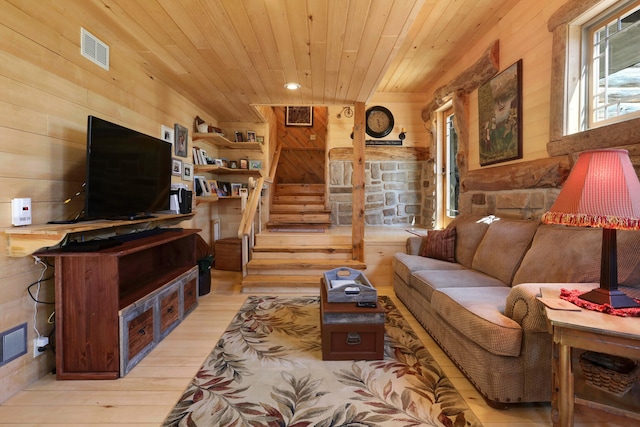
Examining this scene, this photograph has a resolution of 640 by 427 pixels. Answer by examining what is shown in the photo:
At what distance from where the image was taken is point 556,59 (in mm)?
2344

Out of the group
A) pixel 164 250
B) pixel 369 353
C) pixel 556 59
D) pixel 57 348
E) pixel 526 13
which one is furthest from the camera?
pixel 164 250

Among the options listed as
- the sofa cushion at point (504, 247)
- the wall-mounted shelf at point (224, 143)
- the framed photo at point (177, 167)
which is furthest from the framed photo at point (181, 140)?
the sofa cushion at point (504, 247)

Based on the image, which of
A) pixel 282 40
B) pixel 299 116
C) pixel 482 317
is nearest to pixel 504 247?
pixel 482 317

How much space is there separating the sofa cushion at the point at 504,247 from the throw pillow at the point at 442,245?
1.05 feet

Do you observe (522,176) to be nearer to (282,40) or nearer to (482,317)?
(482,317)

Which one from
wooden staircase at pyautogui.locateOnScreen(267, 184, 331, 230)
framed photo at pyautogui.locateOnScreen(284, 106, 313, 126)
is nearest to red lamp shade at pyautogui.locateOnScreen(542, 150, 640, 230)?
wooden staircase at pyautogui.locateOnScreen(267, 184, 331, 230)

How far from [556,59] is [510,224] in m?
1.28

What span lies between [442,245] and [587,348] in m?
1.98

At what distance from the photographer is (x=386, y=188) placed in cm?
544

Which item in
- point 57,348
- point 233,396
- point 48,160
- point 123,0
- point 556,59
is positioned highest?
point 123,0

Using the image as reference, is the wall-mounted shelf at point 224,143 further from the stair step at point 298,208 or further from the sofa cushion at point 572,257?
the sofa cushion at point 572,257

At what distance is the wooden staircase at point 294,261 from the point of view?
11.8ft

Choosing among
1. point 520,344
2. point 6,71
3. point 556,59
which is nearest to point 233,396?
point 520,344

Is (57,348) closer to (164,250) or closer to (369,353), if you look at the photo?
(164,250)
